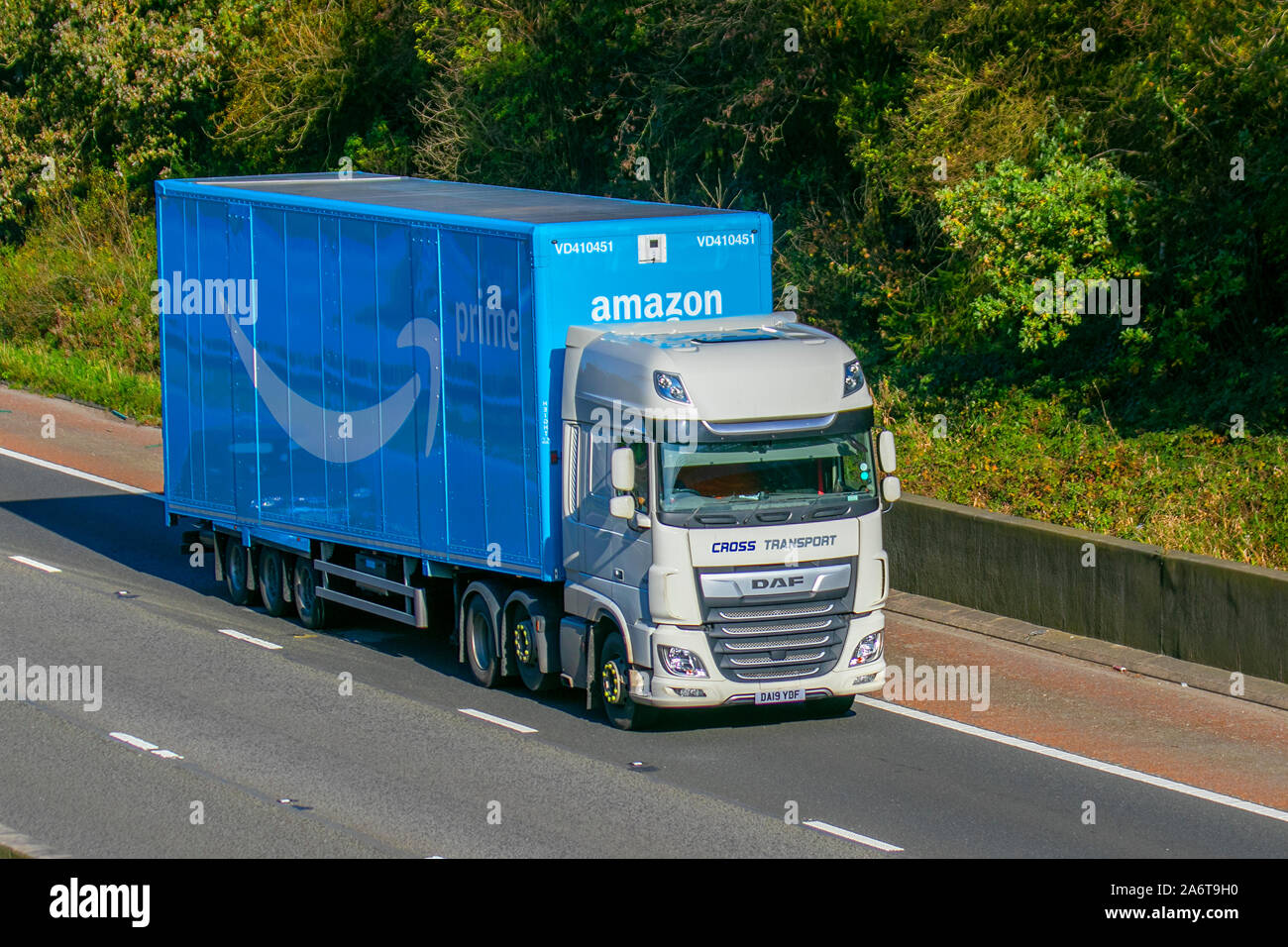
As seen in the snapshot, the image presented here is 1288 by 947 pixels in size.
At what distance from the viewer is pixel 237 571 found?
65.6 ft

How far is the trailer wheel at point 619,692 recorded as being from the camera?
48.9 feet

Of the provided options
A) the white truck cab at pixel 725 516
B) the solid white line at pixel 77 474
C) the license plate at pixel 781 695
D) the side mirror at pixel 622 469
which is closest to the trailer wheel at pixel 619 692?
the white truck cab at pixel 725 516

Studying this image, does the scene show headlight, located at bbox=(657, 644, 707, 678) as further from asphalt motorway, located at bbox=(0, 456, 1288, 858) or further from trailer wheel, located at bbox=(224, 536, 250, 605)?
trailer wheel, located at bbox=(224, 536, 250, 605)

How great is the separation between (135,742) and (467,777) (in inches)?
110

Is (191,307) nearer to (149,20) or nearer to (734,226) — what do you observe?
(734,226)

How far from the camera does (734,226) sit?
1595 centimetres

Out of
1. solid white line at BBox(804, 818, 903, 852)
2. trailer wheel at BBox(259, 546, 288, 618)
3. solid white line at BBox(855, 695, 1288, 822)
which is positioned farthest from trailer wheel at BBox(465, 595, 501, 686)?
solid white line at BBox(804, 818, 903, 852)

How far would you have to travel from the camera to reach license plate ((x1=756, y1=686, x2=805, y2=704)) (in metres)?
14.6

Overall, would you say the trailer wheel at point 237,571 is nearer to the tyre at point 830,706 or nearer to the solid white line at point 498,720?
the solid white line at point 498,720

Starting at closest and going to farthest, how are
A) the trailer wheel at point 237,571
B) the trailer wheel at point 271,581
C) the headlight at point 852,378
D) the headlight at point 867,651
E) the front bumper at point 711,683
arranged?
the front bumper at point 711,683, the headlight at point 852,378, the headlight at point 867,651, the trailer wheel at point 271,581, the trailer wheel at point 237,571

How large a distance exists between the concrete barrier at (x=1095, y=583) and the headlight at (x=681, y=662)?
485 centimetres

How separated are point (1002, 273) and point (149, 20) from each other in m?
24.1

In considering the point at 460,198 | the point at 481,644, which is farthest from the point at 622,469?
the point at 460,198

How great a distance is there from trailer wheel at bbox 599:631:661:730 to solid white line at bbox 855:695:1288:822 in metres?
2.13
